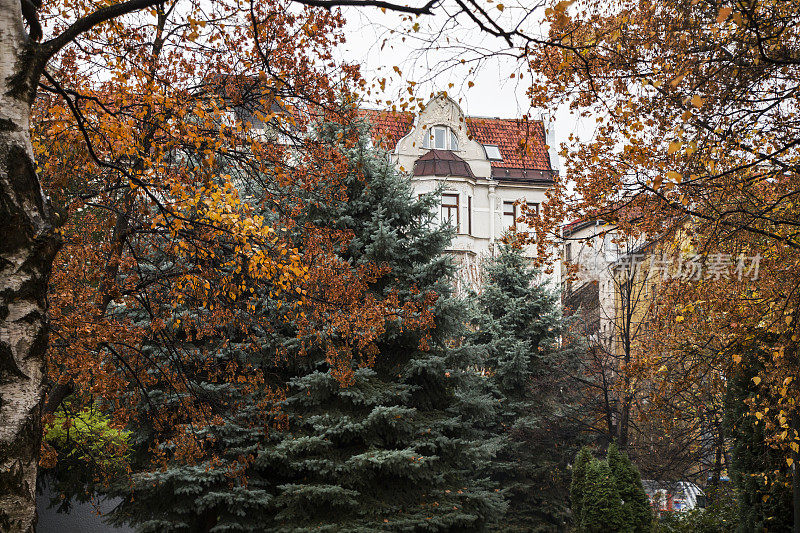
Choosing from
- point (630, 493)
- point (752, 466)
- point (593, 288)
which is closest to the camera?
point (752, 466)

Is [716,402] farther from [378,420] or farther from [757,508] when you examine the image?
[378,420]

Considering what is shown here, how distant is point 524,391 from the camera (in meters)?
21.5

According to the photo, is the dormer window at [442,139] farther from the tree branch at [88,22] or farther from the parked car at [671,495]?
the tree branch at [88,22]

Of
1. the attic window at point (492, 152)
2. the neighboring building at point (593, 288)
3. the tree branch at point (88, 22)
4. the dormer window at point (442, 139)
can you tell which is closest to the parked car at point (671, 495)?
the neighboring building at point (593, 288)

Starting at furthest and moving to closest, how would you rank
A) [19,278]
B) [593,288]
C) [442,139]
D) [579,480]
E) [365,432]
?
[593,288], [442,139], [579,480], [365,432], [19,278]

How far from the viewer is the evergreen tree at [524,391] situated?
19828 mm

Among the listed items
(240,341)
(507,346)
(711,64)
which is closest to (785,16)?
(711,64)

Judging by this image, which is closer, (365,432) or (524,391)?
(365,432)

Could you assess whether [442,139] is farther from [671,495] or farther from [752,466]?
[752,466]

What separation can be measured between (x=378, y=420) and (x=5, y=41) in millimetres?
9595

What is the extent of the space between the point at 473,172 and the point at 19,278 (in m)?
29.1

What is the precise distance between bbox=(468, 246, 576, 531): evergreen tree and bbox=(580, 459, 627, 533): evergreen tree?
2385 millimetres

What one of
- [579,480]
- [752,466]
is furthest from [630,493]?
[752,466]

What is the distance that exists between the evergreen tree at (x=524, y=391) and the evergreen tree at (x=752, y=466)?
716cm
